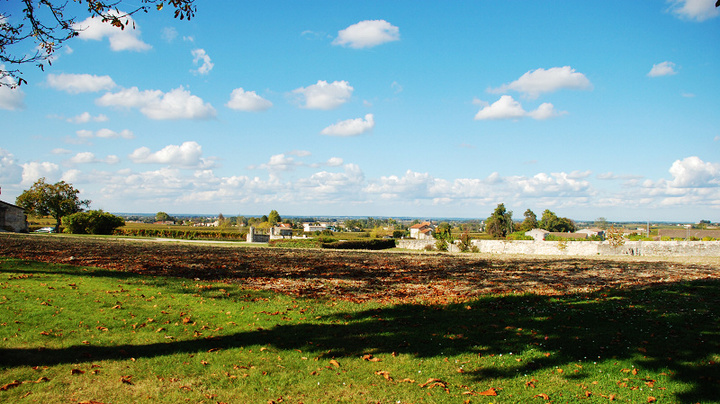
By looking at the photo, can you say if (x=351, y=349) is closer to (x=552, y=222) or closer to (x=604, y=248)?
(x=604, y=248)

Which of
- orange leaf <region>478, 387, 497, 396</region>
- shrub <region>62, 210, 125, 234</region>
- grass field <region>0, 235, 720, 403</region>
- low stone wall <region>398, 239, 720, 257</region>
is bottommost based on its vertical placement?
low stone wall <region>398, 239, 720, 257</region>

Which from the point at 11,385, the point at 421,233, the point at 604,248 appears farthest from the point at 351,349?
the point at 421,233

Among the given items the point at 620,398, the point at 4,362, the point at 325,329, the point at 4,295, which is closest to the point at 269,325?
the point at 325,329

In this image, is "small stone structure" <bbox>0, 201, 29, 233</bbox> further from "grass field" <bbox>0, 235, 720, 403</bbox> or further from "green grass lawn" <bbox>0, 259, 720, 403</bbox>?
"green grass lawn" <bbox>0, 259, 720, 403</bbox>

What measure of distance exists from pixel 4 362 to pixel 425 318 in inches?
267

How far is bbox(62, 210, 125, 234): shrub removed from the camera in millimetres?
51500

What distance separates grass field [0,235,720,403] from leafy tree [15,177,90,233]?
61.7 m

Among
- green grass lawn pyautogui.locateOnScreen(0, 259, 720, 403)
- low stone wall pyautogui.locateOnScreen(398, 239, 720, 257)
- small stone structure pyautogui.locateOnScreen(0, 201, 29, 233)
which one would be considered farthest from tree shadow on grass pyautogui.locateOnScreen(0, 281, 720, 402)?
small stone structure pyautogui.locateOnScreen(0, 201, 29, 233)

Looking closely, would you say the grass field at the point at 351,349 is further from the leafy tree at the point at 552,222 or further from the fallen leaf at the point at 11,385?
the leafy tree at the point at 552,222

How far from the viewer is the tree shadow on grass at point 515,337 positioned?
5.36 meters

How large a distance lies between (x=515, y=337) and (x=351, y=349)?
9.28ft

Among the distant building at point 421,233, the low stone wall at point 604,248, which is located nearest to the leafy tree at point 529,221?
the distant building at point 421,233

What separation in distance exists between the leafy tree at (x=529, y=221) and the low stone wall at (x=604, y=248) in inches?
2965

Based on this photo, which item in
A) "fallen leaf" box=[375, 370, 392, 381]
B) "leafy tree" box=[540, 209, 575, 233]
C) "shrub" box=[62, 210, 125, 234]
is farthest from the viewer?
"leafy tree" box=[540, 209, 575, 233]
